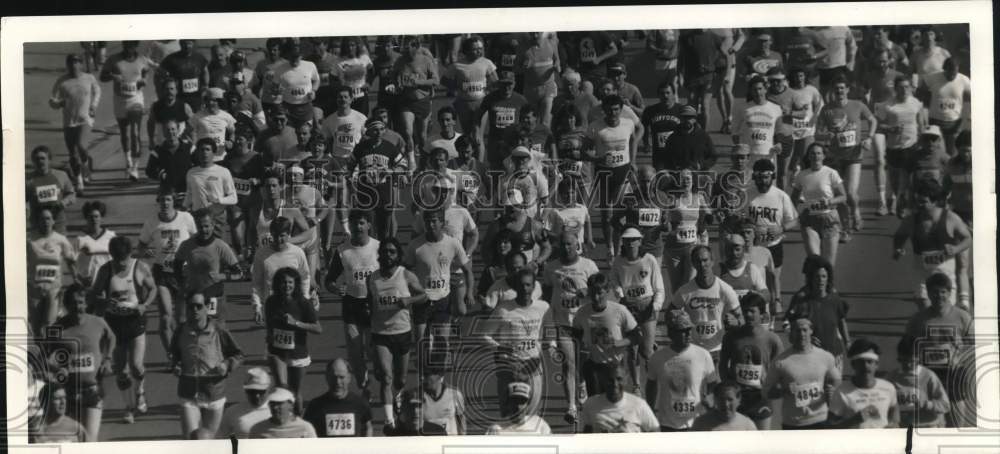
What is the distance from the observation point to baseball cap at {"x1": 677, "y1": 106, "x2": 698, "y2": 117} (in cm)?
907

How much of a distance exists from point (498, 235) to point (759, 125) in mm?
1755

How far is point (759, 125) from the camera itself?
357 inches

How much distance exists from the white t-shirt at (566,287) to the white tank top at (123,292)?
252 cm

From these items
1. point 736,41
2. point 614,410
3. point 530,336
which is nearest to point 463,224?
point 530,336

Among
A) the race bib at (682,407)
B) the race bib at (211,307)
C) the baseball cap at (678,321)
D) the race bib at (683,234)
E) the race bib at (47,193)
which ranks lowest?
the race bib at (682,407)

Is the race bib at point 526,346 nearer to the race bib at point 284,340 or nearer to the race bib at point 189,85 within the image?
the race bib at point 284,340

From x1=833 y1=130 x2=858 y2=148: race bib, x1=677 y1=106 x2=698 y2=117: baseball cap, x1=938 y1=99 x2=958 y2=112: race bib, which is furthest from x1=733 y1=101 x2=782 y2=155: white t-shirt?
x1=938 y1=99 x2=958 y2=112: race bib

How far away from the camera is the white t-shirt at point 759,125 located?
906 cm

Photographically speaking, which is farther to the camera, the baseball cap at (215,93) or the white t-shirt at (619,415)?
the baseball cap at (215,93)

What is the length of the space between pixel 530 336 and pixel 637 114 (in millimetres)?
1525

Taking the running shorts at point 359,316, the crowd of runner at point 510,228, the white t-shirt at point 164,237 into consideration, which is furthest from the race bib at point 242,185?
the running shorts at point 359,316

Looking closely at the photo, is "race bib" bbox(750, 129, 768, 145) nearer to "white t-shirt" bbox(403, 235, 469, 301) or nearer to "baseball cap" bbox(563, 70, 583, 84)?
"baseball cap" bbox(563, 70, 583, 84)

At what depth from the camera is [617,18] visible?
8977mm

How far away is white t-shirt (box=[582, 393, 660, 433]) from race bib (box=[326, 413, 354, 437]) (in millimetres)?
1429
